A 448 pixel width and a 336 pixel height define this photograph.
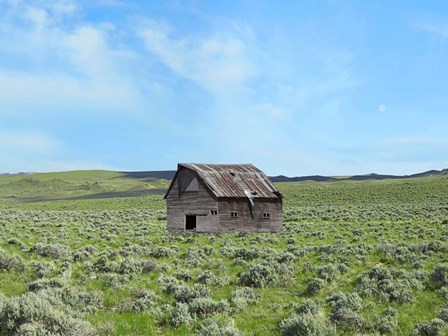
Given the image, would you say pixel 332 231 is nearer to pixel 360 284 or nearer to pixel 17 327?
pixel 360 284

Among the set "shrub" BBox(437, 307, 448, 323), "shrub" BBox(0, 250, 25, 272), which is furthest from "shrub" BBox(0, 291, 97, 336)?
"shrub" BBox(437, 307, 448, 323)

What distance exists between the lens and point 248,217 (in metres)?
30.7

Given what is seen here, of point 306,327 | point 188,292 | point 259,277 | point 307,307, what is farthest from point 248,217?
point 306,327

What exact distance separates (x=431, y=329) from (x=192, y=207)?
21.8m

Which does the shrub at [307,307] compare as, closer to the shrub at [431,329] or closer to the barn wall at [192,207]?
the shrub at [431,329]

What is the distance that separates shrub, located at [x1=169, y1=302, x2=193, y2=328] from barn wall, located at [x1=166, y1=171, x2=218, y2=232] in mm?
18492

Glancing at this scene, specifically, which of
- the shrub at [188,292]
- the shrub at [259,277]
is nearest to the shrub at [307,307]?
the shrub at [259,277]

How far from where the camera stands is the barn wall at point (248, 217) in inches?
1176

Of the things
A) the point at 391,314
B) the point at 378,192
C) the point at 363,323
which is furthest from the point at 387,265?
the point at 378,192

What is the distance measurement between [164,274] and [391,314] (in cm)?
806

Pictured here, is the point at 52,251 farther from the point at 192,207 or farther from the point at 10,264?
the point at 192,207

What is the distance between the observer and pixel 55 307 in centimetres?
1044

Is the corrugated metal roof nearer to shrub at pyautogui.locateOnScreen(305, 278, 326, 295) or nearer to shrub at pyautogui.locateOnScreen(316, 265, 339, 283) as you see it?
shrub at pyautogui.locateOnScreen(316, 265, 339, 283)

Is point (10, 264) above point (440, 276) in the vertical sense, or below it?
above
